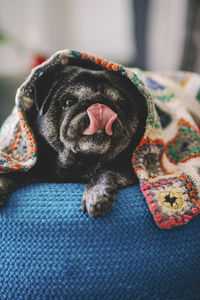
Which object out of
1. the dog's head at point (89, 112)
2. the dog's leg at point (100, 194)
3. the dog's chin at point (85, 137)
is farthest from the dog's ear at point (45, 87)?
the dog's leg at point (100, 194)

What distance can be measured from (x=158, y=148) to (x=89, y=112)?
0.93 ft

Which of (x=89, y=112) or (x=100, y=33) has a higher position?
(x=89, y=112)

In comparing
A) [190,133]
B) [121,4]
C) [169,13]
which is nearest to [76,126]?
[190,133]

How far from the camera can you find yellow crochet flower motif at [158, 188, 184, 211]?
680mm

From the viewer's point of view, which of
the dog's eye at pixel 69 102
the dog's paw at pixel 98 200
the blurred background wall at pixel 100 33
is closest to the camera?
the dog's paw at pixel 98 200

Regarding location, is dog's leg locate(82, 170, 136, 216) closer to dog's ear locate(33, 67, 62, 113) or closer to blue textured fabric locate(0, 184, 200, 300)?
Result: blue textured fabric locate(0, 184, 200, 300)

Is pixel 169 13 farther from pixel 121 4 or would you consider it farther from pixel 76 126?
pixel 76 126

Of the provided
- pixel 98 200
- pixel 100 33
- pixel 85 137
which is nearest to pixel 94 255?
pixel 98 200

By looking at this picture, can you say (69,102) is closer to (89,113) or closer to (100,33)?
(89,113)

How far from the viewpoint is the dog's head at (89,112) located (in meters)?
0.73

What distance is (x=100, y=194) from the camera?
660 millimetres

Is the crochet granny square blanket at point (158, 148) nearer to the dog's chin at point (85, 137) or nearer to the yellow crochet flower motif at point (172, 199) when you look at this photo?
the yellow crochet flower motif at point (172, 199)

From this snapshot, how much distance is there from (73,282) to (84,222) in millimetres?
138

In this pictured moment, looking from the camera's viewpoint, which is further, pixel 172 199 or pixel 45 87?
pixel 45 87
